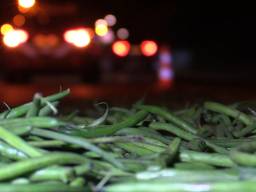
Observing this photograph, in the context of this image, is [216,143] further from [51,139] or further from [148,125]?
[51,139]

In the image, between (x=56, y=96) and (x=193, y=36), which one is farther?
(x=193, y=36)

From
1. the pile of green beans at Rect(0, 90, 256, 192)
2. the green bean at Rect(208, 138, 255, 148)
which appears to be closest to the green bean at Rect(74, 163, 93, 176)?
the pile of green beans at Rect(0, 90, 256, 192)

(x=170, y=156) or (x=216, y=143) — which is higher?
(x=216, y=143)

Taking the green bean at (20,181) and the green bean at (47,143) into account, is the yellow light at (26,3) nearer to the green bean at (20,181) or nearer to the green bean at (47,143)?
the green bean at (47,143)

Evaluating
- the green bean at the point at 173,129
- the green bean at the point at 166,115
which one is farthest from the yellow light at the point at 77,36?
the green bean at the point at 173,129

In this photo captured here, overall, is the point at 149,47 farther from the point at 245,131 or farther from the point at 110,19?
the point at 245,131

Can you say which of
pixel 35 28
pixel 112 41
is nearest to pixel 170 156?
pixel 35 28

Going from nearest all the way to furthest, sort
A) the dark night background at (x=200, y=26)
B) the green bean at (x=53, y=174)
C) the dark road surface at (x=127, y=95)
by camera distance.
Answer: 1. the green bean at (x=53, y=174)
2. the dark road surface at (x=127, y=95)
3. the dark night background at (x=200, y=26)

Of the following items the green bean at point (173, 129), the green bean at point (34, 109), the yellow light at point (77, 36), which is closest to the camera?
the green bean at point (34, 109)

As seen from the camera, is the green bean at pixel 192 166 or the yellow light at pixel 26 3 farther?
the yellow light at pixel 26 3
